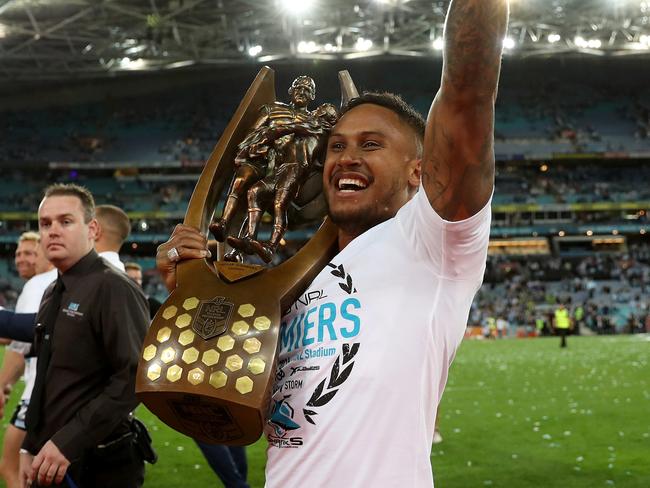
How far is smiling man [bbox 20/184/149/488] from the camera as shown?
10.4 feet

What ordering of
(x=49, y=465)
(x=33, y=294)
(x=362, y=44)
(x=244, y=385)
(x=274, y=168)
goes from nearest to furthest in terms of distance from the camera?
(x=244, y=385)
(x=274, y=168)
(x=49, y=465)
(x=33, y=294)
(x=362, y=44)

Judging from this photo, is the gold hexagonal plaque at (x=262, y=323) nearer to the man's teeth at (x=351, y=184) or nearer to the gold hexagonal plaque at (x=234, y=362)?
the gold hexagonal plaque at (x=234, y=362)

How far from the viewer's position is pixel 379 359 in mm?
1605

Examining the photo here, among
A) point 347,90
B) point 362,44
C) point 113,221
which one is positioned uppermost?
point 362,44

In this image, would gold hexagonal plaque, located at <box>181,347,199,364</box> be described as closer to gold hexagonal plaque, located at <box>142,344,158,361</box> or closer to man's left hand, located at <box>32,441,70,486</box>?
gold hexagonal plaque, located at <box>142,344,158,361</box>

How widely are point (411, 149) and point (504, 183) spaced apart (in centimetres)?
4299

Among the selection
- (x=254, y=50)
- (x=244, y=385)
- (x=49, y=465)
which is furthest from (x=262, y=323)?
(x=254, y=50)

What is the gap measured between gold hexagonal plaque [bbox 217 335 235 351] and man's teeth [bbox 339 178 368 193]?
0.46 metres

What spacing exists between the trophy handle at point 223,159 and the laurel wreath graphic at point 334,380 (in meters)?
0.60

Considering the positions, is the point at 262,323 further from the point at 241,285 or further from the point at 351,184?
the point at 351,184

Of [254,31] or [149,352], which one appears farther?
[254,31]

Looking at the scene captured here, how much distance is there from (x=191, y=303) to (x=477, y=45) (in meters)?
0.85

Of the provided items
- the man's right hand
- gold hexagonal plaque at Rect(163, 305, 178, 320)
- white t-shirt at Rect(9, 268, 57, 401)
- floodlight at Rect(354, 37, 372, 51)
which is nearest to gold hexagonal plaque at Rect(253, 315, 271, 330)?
gold hexagonal plaque at Rect(163, 305, 178, 320)

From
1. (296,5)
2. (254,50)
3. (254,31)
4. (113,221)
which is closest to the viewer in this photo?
(113,221)
